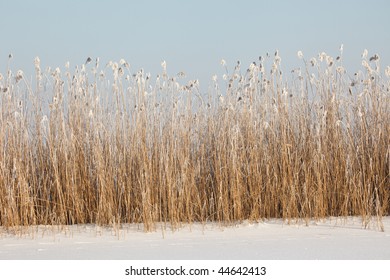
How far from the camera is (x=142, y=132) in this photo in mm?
4379

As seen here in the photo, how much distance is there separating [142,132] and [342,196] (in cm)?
153

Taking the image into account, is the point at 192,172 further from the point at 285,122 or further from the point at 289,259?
the point at 289,259

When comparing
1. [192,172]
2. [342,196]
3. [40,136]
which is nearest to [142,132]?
[192,172]

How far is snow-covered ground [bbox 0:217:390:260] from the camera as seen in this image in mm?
3154

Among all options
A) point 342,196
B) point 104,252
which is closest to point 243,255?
point 104,252

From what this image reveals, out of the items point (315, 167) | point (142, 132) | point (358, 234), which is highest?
point (142, 132)

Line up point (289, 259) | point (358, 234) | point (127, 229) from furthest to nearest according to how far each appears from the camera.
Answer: point (127, 229), point (358, 234), point (289, 259)

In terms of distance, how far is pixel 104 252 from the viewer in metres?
3.33

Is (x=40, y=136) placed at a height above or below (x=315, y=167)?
above

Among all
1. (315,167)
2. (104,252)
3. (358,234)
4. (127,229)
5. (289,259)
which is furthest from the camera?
(315,167)

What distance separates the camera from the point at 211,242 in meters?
3.56

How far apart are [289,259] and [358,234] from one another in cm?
104

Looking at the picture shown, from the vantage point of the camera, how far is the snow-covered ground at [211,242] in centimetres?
315

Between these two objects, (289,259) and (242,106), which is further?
(242,106)
